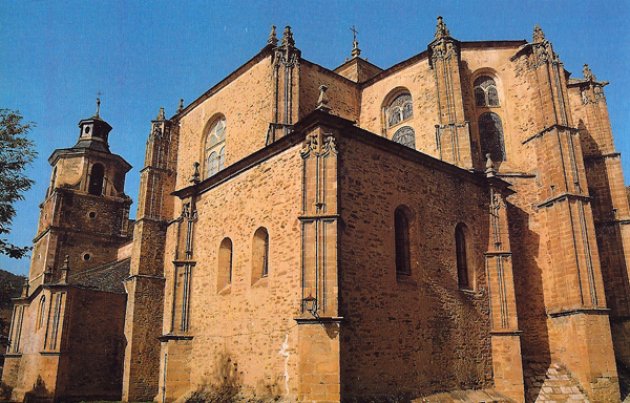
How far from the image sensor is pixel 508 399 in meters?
15.6

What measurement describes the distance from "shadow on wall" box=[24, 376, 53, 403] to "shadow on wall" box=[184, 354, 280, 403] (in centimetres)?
985

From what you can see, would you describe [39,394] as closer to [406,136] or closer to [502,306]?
[406,136]

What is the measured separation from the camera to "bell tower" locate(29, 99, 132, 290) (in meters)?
31.1

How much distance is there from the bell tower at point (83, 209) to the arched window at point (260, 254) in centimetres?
1950

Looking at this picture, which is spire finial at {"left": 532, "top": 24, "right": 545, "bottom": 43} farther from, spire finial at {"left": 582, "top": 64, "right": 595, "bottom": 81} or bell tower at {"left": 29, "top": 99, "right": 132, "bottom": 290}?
bell tower at {"left": 29, "top": 99, "right": 132, "bottom": 290}

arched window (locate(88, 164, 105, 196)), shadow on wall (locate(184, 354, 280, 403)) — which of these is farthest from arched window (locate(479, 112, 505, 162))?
arched window (locate(88, 164, 105, 196))

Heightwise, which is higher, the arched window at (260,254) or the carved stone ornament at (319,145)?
the carved stone ornament at (319,145)

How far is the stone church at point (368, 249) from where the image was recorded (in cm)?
1318

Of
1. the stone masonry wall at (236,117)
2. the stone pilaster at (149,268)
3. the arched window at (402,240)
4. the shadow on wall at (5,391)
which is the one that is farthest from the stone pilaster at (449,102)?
the shadow on wall at (5,391)

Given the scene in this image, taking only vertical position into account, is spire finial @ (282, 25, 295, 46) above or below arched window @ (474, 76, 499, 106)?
above

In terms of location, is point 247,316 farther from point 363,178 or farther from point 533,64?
point 533,64

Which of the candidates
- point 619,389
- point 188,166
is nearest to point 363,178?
point 619,389

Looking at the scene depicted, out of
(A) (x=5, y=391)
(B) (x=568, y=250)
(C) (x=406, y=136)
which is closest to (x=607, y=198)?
(B) (x=568, y=250)

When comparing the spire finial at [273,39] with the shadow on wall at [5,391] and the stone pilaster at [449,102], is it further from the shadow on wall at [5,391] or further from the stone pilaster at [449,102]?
the shadow on wall at [5,391]
